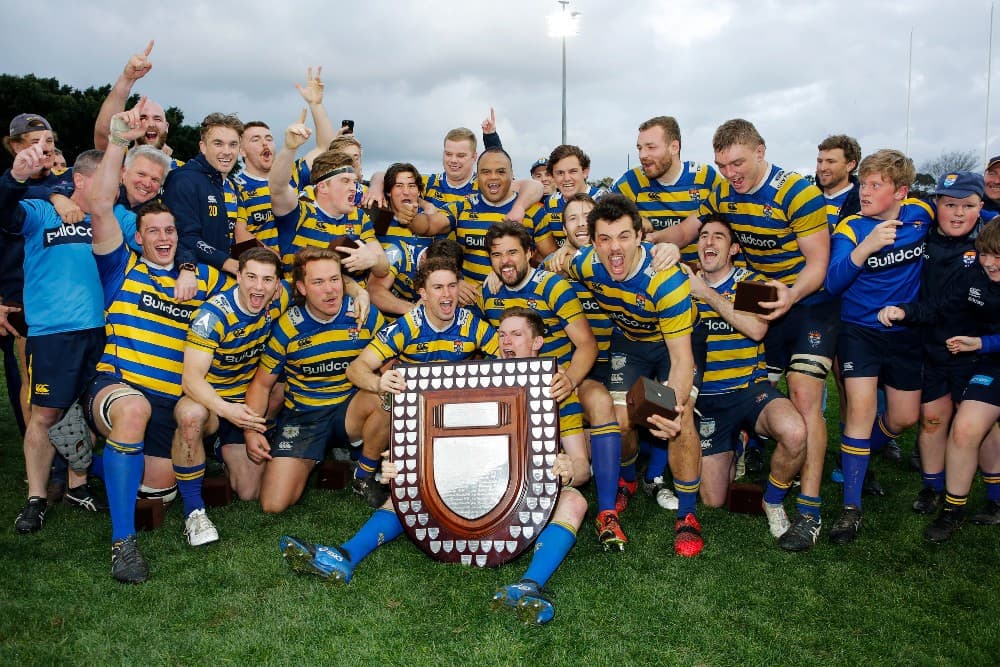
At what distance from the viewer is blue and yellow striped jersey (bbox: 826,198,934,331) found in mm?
4445

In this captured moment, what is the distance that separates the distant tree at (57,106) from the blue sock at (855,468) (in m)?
27.6

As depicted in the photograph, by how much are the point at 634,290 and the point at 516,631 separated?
2.07 meters

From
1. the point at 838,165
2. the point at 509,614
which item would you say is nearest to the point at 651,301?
the point at 509,614

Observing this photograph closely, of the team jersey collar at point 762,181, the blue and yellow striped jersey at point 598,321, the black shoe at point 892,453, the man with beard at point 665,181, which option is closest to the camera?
the team jersey collar at point 762,181

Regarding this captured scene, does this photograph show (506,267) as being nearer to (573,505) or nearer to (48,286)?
(573,505)

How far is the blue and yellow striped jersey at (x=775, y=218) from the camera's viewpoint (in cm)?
443

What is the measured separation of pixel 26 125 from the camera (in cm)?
499

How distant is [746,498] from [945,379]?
1.41m

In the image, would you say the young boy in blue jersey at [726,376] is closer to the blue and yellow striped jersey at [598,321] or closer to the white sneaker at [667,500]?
the white sneaker at [667,500]

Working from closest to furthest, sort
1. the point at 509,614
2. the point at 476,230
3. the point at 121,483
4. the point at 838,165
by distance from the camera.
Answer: the point at 509,614, the point at 121,483, the point at 476,230, the point at 838,165

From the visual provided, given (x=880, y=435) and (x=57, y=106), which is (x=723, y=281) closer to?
(x=880, y=435)

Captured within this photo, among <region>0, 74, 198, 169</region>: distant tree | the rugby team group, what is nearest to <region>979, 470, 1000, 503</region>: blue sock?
the rugby team group

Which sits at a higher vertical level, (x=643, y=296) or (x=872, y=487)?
(x=643, y=296)

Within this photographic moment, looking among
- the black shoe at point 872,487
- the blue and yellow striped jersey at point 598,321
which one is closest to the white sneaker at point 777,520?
the black shoe at point 872,487
